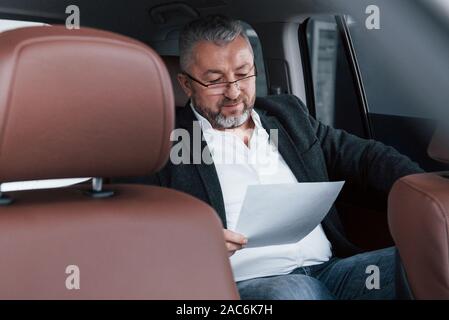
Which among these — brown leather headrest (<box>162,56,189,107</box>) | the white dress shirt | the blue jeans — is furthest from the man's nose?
the blue jeans

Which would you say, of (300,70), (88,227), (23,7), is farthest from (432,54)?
(23,7)

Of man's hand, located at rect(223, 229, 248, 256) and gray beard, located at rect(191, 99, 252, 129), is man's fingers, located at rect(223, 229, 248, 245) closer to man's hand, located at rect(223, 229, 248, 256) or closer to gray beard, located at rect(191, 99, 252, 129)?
man's hand, located at rect(223, 229, 248, 256)

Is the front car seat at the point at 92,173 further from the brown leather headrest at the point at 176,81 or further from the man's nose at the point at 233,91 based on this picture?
the brown leather headrest at the point at 176,81

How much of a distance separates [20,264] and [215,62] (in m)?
1.07

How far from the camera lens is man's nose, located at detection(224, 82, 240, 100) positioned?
2.05 metres

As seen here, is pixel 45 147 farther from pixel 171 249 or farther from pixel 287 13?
pixel 287 13

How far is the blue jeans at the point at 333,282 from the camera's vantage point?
Answer: 1663 millimetres

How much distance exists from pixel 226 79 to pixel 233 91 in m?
0.05

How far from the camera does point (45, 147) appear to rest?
1152mm

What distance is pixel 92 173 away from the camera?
1245 millimetres

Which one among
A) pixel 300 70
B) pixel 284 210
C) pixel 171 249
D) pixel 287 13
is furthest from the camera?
pixel 300 70

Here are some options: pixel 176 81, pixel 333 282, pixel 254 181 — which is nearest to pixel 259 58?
pixel 176 81

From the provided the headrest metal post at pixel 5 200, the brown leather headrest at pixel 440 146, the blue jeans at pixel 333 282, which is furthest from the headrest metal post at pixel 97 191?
the brown leather headrest at pixel 440 146
